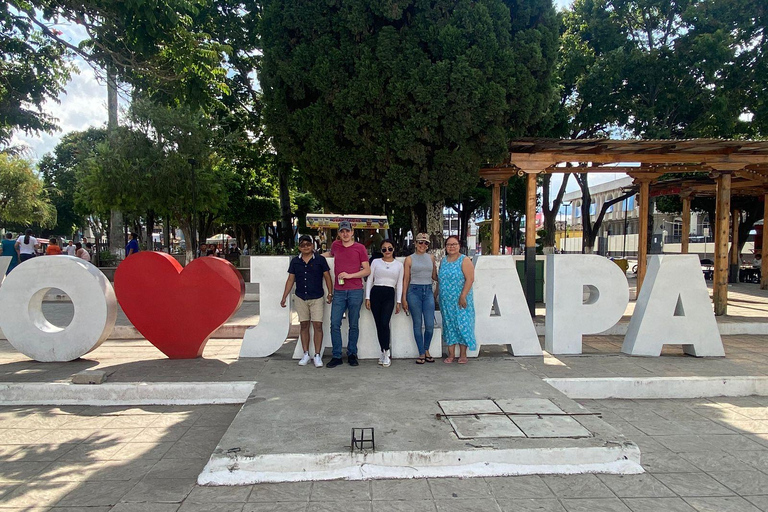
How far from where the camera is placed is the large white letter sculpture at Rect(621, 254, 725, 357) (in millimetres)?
6676

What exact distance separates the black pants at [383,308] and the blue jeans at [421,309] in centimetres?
25

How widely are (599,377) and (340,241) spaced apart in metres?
3.43

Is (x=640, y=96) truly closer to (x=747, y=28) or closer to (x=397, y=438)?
(x=747, y=28)

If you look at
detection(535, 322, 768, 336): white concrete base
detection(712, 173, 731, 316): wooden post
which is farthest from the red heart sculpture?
detection(712, 173, 731, 316): wooden post

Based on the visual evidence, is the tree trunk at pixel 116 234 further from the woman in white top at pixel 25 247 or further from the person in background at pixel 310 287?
the person in background at pixel 310 287

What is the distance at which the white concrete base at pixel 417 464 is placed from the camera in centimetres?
339

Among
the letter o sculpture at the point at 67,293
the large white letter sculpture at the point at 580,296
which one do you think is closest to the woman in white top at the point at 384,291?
the large white letter sculpture at the point at 580,296

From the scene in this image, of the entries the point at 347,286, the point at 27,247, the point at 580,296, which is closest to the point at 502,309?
the point at 580,296

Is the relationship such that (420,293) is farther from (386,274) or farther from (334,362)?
(334,362)

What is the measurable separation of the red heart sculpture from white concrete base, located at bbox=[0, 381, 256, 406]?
1315mm

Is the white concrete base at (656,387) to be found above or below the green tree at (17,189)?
below

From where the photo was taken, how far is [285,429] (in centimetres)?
392

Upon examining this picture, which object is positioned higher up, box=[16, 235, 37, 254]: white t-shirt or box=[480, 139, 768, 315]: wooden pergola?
box=[480, 139, 768, 315]: wooden pergola

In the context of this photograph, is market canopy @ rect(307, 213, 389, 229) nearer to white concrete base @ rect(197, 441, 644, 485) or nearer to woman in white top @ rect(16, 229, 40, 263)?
woman in white top @ rect(16, 229, 40, 263)
